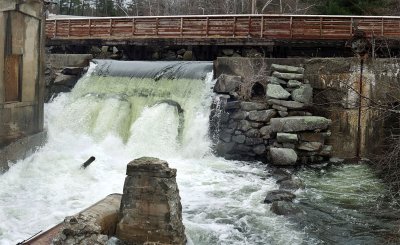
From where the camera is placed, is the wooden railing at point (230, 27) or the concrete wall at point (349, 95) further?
the wooden railing at point (230, 27)

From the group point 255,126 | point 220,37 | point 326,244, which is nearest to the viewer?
point 326,244

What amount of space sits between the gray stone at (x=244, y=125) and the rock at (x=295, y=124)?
2.02 feet

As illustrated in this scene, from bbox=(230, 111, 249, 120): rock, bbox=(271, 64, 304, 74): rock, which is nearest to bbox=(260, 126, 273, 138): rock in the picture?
bbox=(230, 111, 249, 120): rock

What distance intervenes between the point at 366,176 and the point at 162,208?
256 inches

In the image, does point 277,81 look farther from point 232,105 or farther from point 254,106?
point 232,105

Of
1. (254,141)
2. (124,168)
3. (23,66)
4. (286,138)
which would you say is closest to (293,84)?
(286,138)

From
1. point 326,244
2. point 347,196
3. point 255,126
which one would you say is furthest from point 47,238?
point 255,126

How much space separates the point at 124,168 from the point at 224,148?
9.21 ft

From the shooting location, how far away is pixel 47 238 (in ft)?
17.4

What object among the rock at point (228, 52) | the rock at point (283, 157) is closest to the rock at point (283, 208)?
the rock at point (283, 157)

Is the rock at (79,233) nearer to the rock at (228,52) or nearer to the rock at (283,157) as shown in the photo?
the rock at (283,157)

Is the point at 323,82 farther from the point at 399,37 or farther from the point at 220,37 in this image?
the point at 220,37

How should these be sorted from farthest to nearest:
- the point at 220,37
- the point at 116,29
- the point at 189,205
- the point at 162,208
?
the point at 116,29, the point at 220,37, the point at 189,205, the point at 162,208

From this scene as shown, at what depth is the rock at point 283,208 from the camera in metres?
7.77
